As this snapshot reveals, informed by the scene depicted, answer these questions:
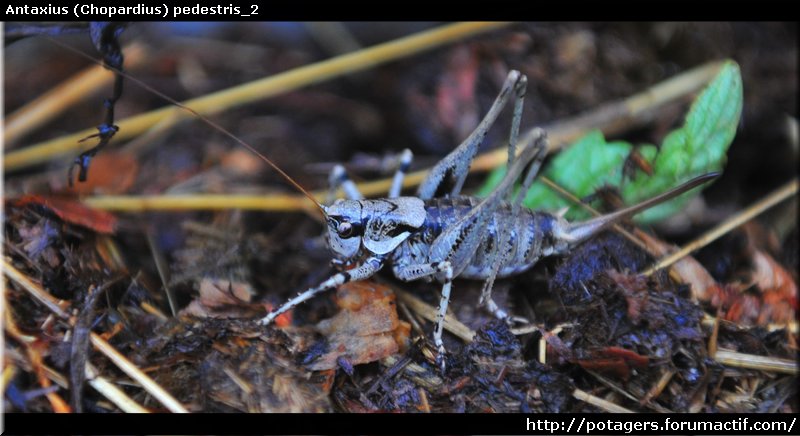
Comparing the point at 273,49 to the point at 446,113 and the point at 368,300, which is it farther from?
the point at 368,300

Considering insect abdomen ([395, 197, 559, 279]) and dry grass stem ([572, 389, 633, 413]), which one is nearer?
dry grass stem ([572, 389, 633, 413])

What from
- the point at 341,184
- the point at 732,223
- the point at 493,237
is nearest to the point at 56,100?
the point at 341,184

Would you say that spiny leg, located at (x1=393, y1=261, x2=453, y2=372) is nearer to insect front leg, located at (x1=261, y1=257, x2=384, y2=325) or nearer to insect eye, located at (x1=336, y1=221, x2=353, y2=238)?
insect front leg, located at (x1=261, y1=257, x2=384, y2=325)

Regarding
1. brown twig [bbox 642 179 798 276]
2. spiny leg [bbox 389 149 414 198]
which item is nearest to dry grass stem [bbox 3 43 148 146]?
spiny leg [bbox 389 149 414 198]

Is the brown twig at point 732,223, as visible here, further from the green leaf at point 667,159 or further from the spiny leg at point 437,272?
the spiny leg at point 437,272
